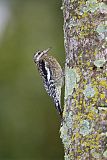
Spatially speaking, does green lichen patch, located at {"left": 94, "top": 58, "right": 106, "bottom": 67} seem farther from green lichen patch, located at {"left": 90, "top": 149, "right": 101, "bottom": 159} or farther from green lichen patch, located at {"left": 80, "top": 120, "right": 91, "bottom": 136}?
green lichen patch, located at {"left": 90, "top": 149, "right": 101, "bottom": 159}

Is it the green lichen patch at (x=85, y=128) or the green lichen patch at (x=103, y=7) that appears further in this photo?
the green lichen patch at (x=103, y=7)

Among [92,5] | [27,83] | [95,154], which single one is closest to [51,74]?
[92,5]

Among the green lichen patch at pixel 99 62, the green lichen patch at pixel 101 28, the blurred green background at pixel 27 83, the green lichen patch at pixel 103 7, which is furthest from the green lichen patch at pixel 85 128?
Result: the blurred green background at pixel 27 83

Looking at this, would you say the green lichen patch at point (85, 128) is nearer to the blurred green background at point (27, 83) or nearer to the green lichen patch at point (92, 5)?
the green lichen patch at point (92, 5)

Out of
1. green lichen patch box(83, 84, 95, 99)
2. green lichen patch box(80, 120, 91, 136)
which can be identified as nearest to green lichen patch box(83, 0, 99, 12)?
green lichen patch box(83, 84, 95, 99)

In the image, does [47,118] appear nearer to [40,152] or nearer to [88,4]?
[40,152]

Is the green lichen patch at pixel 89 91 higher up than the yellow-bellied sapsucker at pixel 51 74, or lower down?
higher up

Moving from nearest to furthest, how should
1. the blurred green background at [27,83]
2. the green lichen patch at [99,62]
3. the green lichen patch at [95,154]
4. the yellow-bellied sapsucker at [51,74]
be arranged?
the green lichen patch at [95,154]
the green lichen patch at [99,62]
the yellow-bellied sapsucker at [51,74]
the blurred green background at [27,83]
